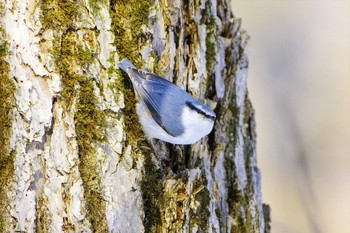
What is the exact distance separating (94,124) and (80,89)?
0.44 ft

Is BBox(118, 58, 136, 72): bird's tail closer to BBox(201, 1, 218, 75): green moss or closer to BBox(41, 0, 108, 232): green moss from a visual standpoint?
BBox(41, 0, 108, 232): green moss

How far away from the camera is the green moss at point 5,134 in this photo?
183 centimetres

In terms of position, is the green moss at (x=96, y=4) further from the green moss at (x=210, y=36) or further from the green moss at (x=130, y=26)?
the green moss at (x=210, y=36)


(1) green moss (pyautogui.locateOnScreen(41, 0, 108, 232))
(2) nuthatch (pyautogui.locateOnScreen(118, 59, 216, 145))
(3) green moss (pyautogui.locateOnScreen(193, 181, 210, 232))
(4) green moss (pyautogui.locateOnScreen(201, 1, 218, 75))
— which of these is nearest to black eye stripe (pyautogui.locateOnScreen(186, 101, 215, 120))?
(2) nuthatch (pyautogui.locateOnScreen(118, 59, 216, 145))

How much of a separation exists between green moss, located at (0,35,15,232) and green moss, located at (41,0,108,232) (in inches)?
6.9

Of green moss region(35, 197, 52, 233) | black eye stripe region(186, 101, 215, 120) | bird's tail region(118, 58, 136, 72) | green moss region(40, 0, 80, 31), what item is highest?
green moss region(40, 0, 80, 31)

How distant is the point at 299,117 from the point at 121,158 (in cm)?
359

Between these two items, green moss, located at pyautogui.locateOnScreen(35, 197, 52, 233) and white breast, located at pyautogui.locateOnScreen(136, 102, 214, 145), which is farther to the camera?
white breast, located at pyautogui.locateOnScreen(136, 102, 214, 145)

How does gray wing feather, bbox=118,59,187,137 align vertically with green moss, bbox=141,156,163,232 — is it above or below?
above

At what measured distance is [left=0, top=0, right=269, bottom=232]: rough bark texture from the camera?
1.85 meters

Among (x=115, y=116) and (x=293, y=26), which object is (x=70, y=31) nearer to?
(x=115, y=116)

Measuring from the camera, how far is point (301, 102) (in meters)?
5.38

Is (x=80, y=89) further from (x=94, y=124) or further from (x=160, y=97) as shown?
(x=160, y=97)

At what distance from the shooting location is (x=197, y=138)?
223cm
